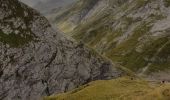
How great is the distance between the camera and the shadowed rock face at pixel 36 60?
86.1 meters

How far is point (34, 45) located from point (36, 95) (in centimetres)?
1235

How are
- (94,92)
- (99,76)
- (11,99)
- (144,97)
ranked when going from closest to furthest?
(144,97) < (94,92) < (11,99) < (99,76)

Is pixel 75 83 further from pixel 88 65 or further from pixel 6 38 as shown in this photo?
pixel 6 38

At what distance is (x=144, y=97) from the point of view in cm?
3797

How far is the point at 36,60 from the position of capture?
298 ft

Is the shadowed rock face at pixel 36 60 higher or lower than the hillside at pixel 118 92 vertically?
higher

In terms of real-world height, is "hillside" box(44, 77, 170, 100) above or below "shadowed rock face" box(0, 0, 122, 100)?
below

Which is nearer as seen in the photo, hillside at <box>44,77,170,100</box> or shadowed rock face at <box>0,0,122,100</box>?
hillside at <box>44,77,170,100</box>

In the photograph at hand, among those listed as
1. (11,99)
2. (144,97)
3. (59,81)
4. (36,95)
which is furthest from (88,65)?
(144,97)

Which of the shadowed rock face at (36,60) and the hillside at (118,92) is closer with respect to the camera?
the hillside at (118,92)

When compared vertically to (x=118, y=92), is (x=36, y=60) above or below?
above

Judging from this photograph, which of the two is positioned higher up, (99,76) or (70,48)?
(70,48)

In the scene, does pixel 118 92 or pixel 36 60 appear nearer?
pixel 118 92

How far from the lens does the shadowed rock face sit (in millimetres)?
86062
